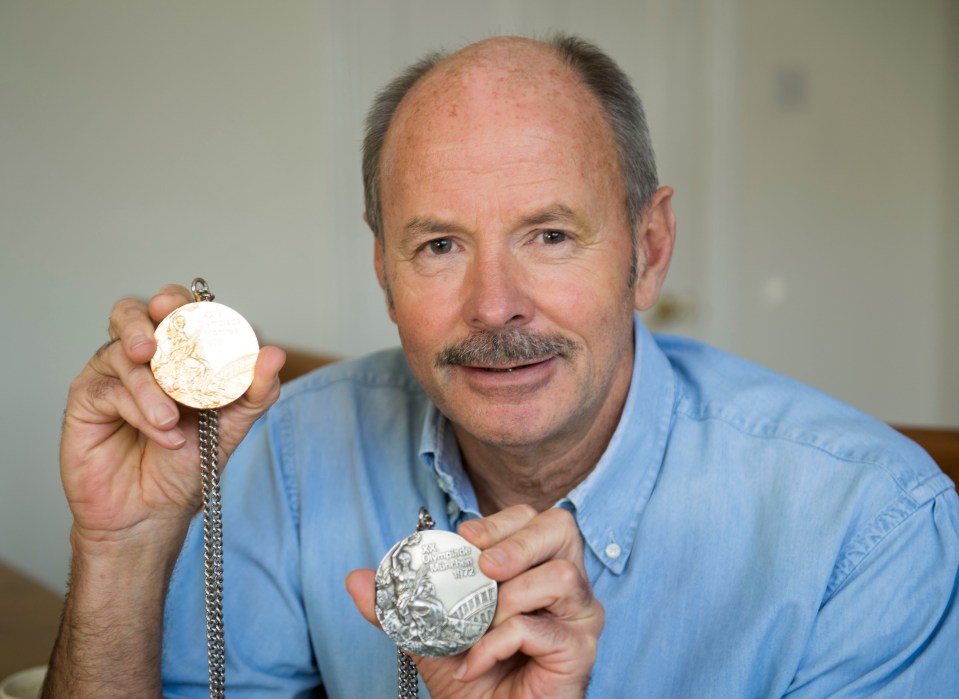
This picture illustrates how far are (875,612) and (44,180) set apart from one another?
304 centimetres

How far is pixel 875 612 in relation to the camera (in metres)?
1.36

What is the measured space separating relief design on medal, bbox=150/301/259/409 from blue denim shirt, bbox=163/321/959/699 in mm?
483

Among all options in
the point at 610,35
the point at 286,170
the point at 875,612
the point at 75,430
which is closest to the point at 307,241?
the point at 286,170

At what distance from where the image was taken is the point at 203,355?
126cm

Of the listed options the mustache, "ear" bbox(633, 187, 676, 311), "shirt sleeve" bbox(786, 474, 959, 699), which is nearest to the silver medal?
the mustache

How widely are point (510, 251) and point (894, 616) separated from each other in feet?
2.45

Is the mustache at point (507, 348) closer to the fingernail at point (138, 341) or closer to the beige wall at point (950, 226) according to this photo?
the fingernail at point (138, 341)

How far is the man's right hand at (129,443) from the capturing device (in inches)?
51.6

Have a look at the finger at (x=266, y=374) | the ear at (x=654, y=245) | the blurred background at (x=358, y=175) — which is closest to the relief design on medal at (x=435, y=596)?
the finger at (x=266, y=374)

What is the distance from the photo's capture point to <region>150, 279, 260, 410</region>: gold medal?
1.26 meters

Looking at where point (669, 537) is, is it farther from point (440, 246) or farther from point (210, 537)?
point (210, 537)

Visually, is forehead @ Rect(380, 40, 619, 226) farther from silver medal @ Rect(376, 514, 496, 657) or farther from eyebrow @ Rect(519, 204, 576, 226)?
silver medal @ Rect(376, 514, 496, 657)

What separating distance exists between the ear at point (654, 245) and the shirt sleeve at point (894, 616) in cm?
55

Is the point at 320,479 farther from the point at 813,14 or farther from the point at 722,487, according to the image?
the point at 813,14
